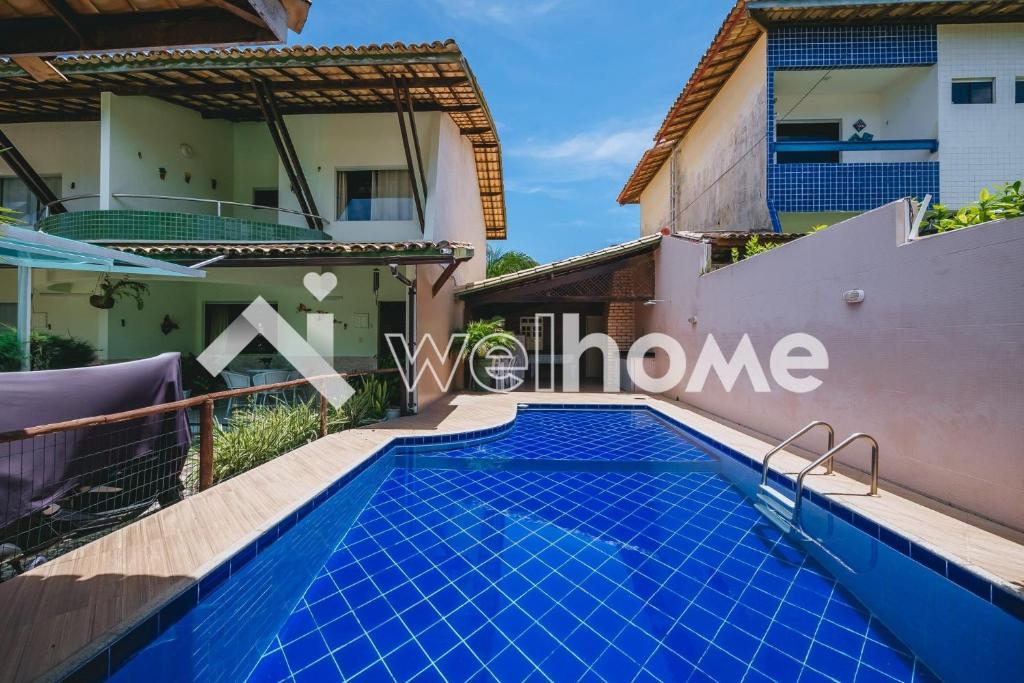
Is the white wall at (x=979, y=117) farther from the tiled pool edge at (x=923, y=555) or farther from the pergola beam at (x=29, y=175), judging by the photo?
the pergola beam at (x=29, y=175)

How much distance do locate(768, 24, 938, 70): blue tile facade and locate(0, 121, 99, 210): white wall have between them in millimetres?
17142

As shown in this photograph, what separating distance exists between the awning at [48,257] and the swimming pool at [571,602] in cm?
269

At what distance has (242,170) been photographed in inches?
462

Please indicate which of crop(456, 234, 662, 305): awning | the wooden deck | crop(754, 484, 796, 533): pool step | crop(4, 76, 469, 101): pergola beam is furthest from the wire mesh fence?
crop(456, 234, 662, 305): awning

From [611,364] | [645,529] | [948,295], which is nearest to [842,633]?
[645,529]

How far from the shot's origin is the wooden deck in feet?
7.71

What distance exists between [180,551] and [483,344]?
874 cm

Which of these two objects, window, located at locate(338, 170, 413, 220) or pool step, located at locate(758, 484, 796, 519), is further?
window, located at locate(338, 170, 413, 220)

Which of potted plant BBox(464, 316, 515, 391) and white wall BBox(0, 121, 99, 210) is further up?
white wall BBox(0, 121, 99, 210)

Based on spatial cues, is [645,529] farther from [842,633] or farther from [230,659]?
[230,659]

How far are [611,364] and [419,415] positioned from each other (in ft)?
22.9

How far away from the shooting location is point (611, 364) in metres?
13.4

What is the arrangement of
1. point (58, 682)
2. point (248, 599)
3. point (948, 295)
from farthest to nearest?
point (948, 295), point (248, 599), point (58, 682)

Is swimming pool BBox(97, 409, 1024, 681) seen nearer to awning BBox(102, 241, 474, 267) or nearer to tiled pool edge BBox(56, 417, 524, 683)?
tiled pool edge BBox(56, 417, 524, 683)
